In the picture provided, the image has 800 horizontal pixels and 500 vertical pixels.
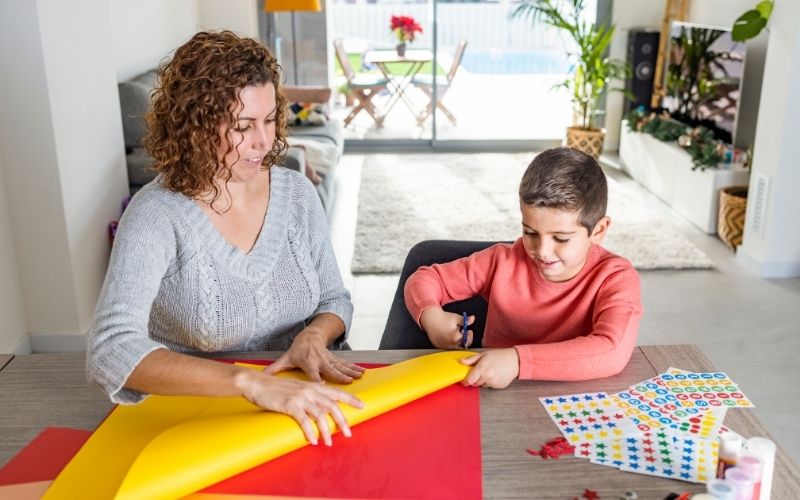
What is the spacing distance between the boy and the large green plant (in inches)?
194

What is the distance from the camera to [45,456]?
4.33 feet

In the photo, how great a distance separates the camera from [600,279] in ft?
5.57

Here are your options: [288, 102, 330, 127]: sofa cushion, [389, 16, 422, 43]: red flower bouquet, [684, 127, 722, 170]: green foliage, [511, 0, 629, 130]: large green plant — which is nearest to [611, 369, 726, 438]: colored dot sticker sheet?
[684, 127, 722, 170]: green foliage

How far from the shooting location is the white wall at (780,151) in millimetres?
4031

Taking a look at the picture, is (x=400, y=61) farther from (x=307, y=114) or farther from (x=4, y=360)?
(x=4, y=360)

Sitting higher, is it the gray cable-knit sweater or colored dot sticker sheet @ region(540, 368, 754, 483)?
the gray cable-knit sweater

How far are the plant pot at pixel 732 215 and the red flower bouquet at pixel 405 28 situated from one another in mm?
3282

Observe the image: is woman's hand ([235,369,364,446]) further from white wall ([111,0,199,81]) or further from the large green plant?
the large green plant

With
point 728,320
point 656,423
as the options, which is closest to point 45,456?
point 656,423

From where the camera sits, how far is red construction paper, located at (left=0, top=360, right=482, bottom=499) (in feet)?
3.96

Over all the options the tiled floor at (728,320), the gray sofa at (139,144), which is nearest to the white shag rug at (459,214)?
the tiled floor at (728,320)

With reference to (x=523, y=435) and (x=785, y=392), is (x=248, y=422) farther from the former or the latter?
(x=785, y=392)

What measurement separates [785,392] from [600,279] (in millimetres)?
1807

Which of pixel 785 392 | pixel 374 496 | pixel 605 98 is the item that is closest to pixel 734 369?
pixel 785 392
